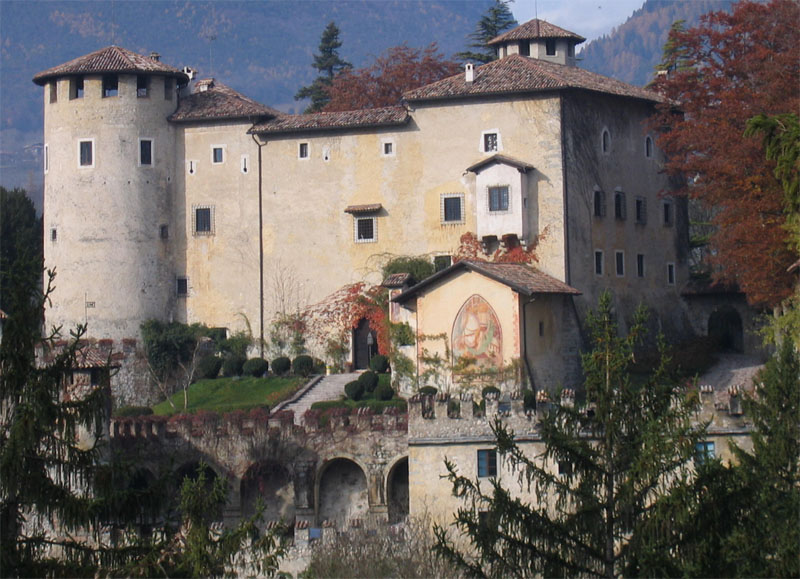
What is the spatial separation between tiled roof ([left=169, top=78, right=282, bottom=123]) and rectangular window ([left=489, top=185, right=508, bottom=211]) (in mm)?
8979

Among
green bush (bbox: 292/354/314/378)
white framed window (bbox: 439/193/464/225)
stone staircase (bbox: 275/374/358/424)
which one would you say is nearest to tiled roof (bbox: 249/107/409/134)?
white framed window (bbox: 439/193/464/225)

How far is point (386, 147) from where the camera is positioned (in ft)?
178

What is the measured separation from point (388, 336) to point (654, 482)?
1114 inches

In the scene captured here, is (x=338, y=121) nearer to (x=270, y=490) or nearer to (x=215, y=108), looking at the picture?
(x=215, y=108)

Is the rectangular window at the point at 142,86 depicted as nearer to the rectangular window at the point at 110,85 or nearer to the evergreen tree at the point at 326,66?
the rectangular window at the point at 110,85

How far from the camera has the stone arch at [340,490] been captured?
141 ft

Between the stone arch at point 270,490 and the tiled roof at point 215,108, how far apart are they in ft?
53.4

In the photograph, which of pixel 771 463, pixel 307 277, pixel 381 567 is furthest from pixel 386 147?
pixel 771 463

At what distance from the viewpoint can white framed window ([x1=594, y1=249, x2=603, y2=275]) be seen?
53.3 m

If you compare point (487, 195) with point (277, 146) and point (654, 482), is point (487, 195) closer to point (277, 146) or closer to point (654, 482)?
point (277, 146)

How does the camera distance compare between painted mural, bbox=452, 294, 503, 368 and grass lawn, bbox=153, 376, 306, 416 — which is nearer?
painted mural, bbox=452, 294, 503, 368

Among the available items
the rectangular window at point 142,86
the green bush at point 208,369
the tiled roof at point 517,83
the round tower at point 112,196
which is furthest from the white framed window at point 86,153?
the tiled roof at point 517,83

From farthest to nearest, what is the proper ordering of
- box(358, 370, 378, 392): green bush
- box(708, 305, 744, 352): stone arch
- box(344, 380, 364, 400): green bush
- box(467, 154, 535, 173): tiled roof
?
1. box(708, 305, 744, 352): stone arch
2. box(467, 154, 535, 173): tiled roof
3. box(358, 370, 378, 392): green bush
4. box(344, 380, 364, 400): green bush

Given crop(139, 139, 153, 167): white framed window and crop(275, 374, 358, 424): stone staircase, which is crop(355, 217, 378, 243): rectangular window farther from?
crop(139, 139, 153, 167): white framed window
